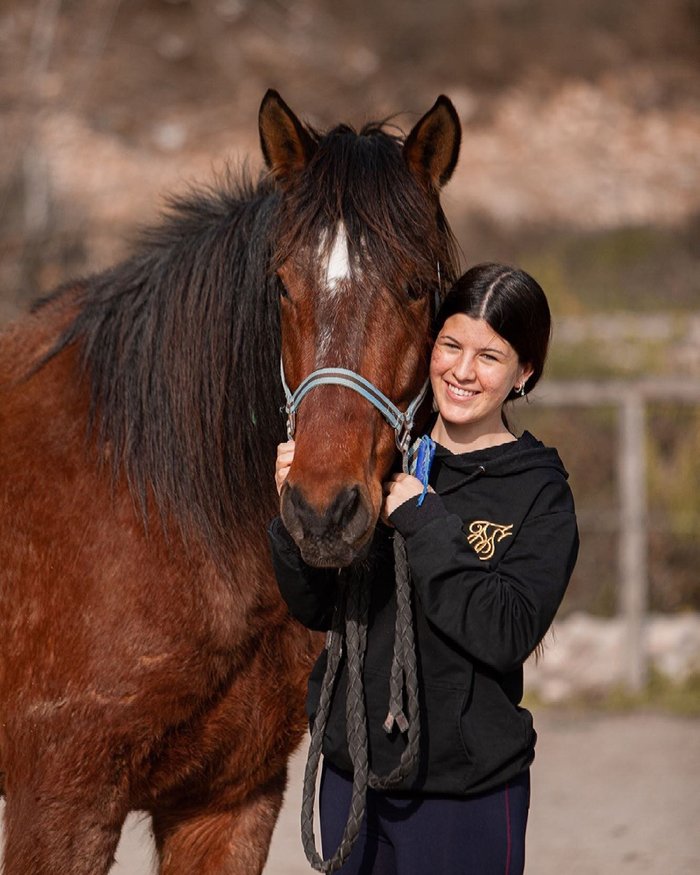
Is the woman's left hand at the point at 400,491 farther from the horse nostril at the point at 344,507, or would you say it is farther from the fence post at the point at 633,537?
the fence post at the point at 633,537

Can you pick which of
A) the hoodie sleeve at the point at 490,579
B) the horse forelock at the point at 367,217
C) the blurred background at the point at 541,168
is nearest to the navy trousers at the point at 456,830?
the hoodie sleeve at the point at 490,579

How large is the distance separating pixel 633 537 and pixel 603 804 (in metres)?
2.15

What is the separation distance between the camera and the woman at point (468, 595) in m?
1.94

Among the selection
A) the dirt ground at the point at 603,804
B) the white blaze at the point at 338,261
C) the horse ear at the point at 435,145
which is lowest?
the dirt ground at the point at 603,804

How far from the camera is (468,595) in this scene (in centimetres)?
192

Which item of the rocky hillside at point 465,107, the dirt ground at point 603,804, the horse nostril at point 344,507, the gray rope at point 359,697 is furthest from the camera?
the rocky hillside at point 465,107

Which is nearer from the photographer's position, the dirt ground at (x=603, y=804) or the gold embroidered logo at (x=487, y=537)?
the gold embroidered logo at (x=487, y=537)

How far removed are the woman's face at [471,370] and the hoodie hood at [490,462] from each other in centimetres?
7

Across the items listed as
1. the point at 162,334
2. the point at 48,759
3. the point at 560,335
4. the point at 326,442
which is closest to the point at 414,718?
the point at 326,442

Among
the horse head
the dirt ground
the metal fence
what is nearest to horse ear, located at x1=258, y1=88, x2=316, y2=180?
the horse head

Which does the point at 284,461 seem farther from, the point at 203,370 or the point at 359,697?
the point at 203,370

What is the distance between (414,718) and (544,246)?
14488mm

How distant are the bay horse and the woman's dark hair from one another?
0.09 meters

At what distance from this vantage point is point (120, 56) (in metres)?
19.2
